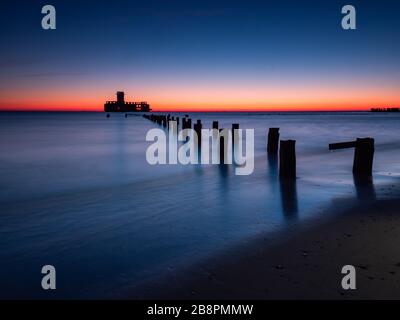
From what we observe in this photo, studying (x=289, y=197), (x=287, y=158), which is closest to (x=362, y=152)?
(x=287, y=158)

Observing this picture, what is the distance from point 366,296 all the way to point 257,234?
6.48 feet

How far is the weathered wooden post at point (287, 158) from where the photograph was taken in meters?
8.32

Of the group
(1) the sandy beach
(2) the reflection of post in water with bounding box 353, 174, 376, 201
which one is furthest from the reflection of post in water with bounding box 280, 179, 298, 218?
(2) the reflection of post in water with bounding box 353, 174, 376, 201

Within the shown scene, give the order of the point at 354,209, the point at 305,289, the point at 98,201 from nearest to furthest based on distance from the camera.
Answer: the point at 305,289
the point at 354,209
the point at 98,201

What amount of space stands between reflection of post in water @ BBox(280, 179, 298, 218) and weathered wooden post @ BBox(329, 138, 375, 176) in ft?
4.32

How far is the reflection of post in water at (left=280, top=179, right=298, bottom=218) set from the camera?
20.1ft

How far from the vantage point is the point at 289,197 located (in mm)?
7184

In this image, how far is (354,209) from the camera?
6078 millimetres

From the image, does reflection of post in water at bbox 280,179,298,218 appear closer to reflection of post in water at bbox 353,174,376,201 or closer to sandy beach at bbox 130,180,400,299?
sandy beach at bbox 130,180,400,299

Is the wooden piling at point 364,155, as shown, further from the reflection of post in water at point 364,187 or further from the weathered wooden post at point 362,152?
the reflection of post in water at point 364,187

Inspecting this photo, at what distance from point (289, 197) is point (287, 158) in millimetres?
1723

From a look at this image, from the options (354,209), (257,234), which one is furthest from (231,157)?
(257,234)

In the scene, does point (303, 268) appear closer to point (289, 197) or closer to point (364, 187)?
point (289, 197)
